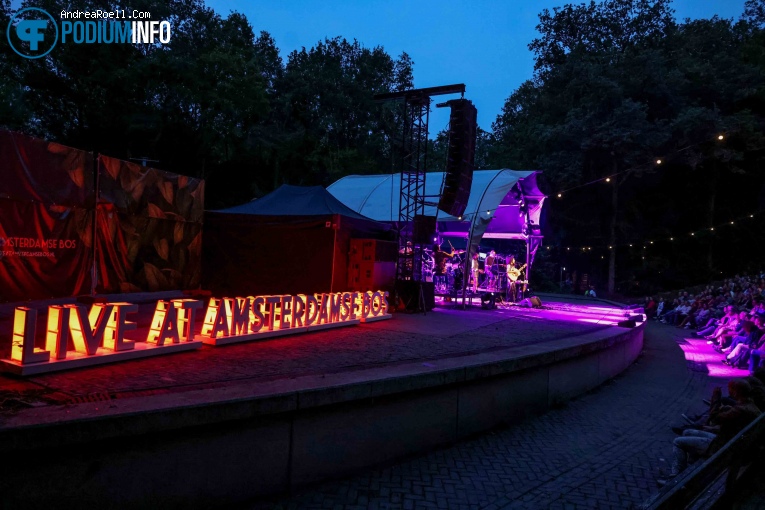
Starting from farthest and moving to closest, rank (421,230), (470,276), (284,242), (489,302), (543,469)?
(470,276)
(489,302)
(284,242)
(421,230)
(543,469)

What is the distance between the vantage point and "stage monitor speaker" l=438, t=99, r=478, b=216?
12711 millimetres

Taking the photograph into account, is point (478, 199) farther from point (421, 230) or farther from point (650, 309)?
point (650, 309)

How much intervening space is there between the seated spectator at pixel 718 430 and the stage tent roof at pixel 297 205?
857cm

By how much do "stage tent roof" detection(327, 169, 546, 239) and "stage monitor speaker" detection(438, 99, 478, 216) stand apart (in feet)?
9.89

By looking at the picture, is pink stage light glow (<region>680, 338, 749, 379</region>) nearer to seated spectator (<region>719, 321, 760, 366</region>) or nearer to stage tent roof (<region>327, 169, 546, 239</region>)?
seated spectator (<region>719, 321, 760, 366</region>)

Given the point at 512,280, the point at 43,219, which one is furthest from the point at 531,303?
the point at 43,219

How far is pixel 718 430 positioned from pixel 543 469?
5.71 ft

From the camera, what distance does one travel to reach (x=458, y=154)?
12.8m

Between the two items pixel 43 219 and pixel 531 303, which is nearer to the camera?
pixel 43 219

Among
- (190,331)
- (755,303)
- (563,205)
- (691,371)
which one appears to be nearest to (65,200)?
(190,331)

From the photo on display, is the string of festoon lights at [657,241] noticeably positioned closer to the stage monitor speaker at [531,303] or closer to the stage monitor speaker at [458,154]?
the stage monitor speaker at [531,303]

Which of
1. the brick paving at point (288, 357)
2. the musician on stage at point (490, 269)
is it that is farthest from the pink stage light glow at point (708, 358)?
the musician on stage at point (490, 269)

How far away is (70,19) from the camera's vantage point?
1953cm

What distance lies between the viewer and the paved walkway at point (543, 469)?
4453mm
